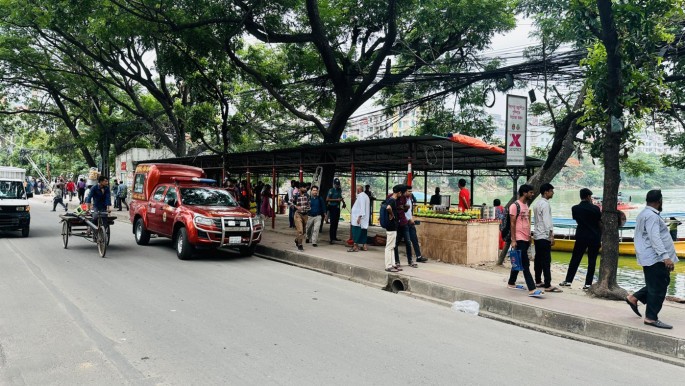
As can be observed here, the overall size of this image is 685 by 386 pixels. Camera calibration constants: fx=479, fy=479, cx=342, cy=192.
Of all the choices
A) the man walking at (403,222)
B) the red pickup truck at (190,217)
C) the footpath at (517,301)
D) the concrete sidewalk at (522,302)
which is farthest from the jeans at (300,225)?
the man walking at (403,222)

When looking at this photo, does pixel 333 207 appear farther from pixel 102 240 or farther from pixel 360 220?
pixel 102 240

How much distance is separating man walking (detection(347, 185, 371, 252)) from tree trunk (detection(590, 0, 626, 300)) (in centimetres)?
589

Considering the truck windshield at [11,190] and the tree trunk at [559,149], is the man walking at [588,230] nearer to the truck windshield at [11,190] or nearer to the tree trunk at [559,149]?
the tree trunk at [559,149]

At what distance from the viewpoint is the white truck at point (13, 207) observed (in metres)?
14.5

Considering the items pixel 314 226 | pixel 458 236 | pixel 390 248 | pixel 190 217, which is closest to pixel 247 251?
pixel 190 217

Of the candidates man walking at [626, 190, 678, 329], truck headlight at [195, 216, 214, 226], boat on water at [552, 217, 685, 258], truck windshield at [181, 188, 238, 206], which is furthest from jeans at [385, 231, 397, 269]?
boat on water at [552, 217, 685, 258]

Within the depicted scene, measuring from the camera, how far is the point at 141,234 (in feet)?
45.4

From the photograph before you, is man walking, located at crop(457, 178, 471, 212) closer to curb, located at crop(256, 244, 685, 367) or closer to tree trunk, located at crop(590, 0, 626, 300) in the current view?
curb, located at crop(256, 244, 685, 367)

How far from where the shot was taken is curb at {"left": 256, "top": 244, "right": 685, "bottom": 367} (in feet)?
18.7

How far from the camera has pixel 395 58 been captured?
1922cm

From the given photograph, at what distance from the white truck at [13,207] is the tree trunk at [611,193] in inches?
615

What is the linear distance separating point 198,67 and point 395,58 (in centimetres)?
772

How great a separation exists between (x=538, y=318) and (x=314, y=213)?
24.0 ft

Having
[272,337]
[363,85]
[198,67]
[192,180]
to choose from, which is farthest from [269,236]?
[272,337]
